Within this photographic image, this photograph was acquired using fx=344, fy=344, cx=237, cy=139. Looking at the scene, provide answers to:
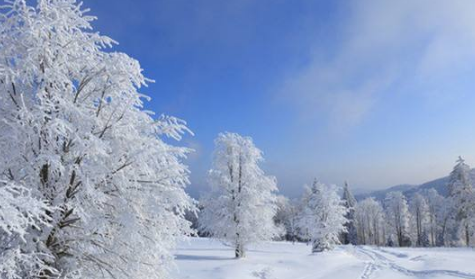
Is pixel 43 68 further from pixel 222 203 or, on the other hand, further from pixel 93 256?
pixel 222 203

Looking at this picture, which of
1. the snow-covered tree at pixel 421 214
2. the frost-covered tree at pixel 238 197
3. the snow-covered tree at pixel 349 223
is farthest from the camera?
the snow-covered tree at pixel 349 223

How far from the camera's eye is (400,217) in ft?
247

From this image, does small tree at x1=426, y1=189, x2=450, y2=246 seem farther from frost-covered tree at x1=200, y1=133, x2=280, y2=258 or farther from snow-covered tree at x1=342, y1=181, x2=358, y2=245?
frost-covered tree at x1=200, y1=133, x2=280, y2=258

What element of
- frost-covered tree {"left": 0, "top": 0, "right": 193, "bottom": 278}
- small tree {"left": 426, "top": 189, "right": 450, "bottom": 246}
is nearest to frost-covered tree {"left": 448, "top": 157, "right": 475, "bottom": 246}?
small tree {"left": 426, "top": 189, "right": 450, "bottom": 246}

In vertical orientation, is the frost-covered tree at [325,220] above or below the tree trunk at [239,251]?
above

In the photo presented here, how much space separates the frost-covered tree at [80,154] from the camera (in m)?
7.12

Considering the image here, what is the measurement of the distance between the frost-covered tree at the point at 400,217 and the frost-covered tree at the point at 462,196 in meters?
27.8

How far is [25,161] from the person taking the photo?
7328mm

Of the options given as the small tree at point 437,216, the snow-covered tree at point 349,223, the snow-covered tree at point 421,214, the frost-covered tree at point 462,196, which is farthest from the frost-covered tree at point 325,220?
the snow-covered tree at point 421,214

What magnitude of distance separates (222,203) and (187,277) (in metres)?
9.55

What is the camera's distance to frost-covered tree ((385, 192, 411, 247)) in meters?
74.8

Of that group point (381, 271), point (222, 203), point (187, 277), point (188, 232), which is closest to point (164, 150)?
point (188, 232)

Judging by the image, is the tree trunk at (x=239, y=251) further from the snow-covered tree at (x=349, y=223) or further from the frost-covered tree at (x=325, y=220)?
the snow-covered tree at (x=349, y=223)

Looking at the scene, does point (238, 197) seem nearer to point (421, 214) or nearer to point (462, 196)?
point (462, 196)
